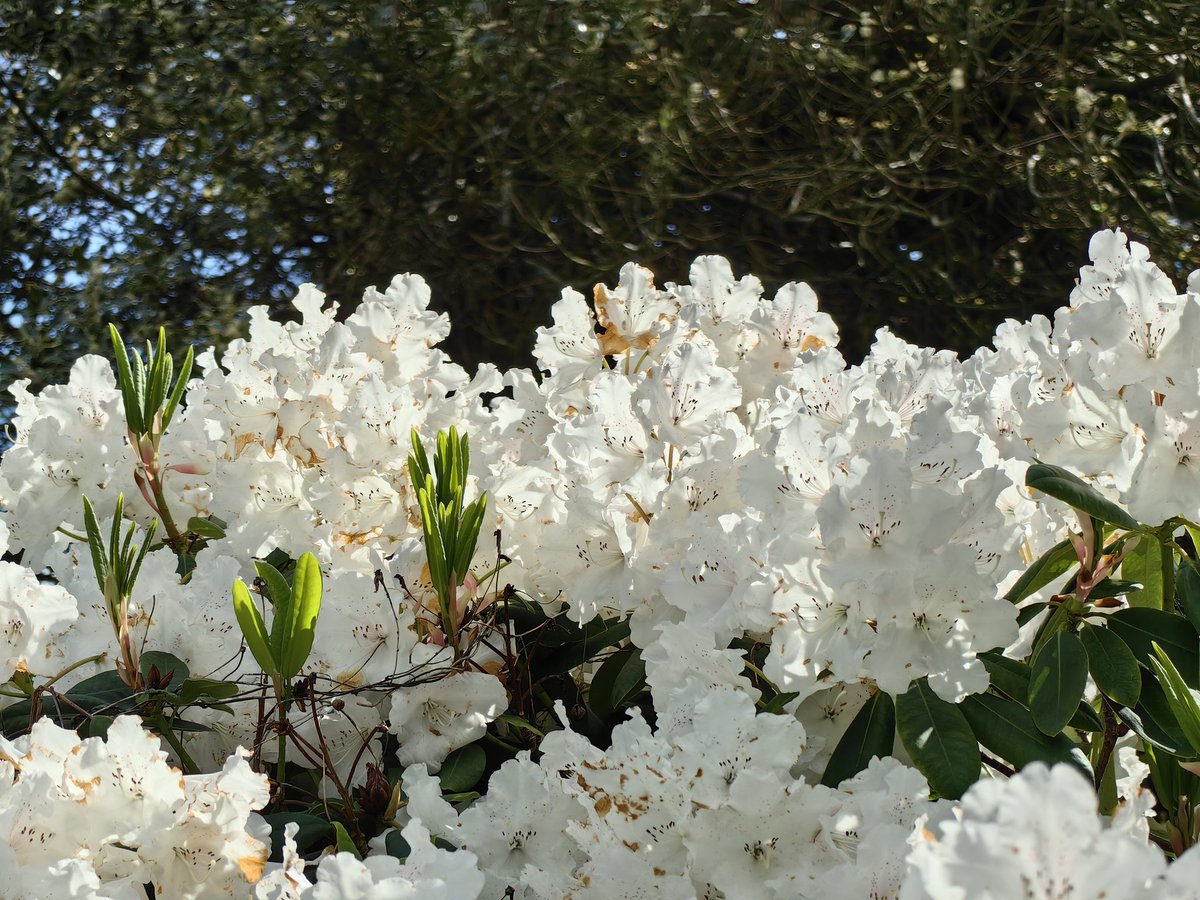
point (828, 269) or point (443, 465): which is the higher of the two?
point (443, 465)

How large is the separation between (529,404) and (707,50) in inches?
119

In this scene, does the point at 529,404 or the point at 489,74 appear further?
the point at 489,74

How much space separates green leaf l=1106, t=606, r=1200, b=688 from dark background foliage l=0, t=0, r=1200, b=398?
3.03 m

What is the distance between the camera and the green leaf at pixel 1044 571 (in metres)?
0.83

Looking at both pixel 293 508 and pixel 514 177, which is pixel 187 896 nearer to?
pixel 293 508

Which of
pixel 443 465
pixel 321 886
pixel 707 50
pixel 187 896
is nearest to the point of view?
pixel 321 886

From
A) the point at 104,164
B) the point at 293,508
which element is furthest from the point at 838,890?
the point at 104,164

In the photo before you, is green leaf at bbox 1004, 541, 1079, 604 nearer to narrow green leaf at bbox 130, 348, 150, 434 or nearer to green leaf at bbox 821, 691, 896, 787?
green leaf at bbox 821, 691, 896, 787

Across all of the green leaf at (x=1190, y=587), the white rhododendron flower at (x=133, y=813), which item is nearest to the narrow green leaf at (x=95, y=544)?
the white rhododendron flower at (x=133, y=813)

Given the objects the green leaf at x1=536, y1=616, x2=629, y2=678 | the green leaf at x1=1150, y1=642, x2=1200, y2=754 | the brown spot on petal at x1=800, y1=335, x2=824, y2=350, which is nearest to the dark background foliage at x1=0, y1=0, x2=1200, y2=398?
the brown spot on petal at x1=800, y1=335, x2=824, y2=350

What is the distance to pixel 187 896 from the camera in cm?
72

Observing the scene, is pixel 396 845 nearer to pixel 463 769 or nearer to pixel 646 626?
pixel 463 769

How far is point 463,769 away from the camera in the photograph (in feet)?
2.88

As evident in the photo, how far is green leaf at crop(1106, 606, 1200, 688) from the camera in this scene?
783 millimetres
